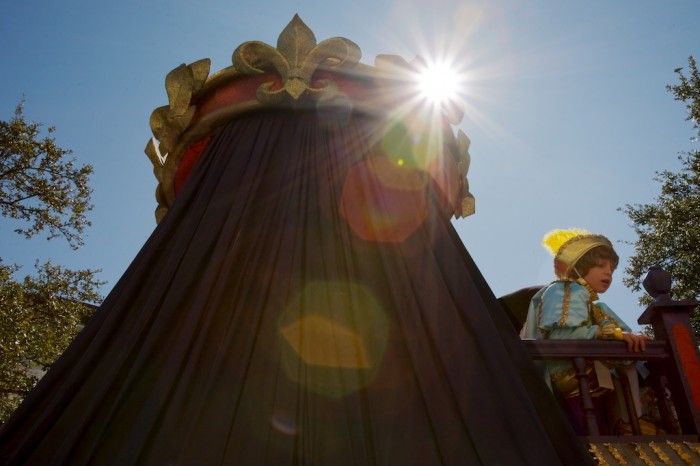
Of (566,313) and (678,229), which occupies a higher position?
(678,229)

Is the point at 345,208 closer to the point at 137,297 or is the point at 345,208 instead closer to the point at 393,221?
the point at 393,221

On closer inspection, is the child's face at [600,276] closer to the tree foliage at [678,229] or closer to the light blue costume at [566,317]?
the light blue costume at [566,317]

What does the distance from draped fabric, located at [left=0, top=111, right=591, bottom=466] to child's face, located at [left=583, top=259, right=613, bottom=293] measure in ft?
5.20

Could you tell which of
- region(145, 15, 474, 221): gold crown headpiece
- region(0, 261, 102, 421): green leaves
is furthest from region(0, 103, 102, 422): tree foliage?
region(145, 15, 474, 221): gold crown headpiece

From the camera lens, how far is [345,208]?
6.64 ft

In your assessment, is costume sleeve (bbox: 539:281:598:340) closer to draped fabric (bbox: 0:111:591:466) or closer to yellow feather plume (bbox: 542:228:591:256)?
yellow feather plume (bbox: 542:228:591:256)

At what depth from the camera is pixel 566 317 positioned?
2947 millimetres

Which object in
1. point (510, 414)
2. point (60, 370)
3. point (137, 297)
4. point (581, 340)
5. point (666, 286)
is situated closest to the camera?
point (510, 414)

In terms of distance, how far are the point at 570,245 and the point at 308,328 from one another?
2313 mm

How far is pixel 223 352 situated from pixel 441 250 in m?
0.79

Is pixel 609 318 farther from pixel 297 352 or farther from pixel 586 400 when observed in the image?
pixel 297 352

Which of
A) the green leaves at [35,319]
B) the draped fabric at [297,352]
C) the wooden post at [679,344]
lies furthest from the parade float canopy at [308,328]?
the green leaves at [35,319]

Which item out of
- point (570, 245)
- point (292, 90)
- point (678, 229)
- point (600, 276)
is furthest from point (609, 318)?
point (678, 229)

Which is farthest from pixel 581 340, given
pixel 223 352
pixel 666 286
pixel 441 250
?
pixel 223 352
